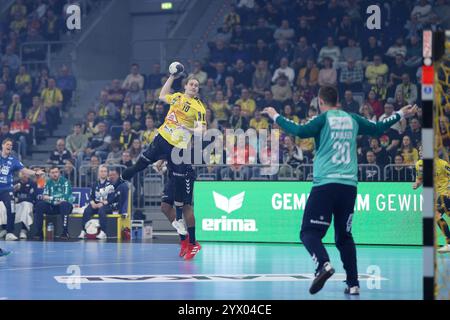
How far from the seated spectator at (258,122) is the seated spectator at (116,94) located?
5.52m

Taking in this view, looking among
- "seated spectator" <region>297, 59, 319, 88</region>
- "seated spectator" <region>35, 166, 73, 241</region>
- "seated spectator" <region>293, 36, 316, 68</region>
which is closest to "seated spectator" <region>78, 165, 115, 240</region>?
"seated spectator" <region>35, 166, 73, 241</region>

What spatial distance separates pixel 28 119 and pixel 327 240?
1396 cm

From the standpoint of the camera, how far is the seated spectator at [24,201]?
941 inches

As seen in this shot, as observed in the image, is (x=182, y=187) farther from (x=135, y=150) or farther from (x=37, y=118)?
(x=37, y=118)

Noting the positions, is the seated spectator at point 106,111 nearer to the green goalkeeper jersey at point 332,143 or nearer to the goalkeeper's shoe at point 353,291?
the green goalkeeper jersey at point 332,143

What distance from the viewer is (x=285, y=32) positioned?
2984cm

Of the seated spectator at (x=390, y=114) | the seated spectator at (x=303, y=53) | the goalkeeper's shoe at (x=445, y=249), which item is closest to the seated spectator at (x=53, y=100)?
the seated spectator at (x=303, y=53)

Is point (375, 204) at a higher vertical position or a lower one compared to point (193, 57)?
lower

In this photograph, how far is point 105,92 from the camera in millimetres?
30562

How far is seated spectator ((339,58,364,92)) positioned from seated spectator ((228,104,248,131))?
3371 millimetres
